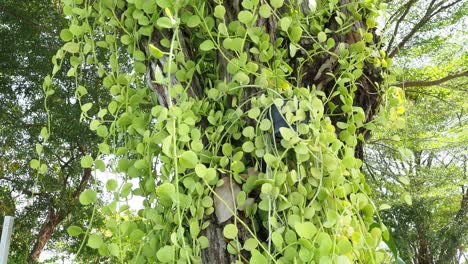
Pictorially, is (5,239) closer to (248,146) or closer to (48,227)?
(248,146)

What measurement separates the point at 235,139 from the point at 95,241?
19 centimetres

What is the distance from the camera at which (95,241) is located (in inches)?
20.6

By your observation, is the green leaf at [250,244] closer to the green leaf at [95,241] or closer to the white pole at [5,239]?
the green leaf at [95,241]

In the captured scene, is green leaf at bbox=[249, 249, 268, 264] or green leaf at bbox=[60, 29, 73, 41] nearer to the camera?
green leaf at bbox=[249, 249, 268, 264]

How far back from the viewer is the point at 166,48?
23.0 inches

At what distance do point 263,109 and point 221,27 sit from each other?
0.10m

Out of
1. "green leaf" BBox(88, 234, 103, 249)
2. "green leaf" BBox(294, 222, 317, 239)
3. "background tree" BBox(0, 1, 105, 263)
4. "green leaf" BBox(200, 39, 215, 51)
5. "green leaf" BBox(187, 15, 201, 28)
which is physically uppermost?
"background tree" BBox(0, 1, 105, 263)

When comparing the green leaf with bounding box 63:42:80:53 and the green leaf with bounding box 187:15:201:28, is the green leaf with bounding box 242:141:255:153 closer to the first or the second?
the green leaf with bounding box 187:15:201:28

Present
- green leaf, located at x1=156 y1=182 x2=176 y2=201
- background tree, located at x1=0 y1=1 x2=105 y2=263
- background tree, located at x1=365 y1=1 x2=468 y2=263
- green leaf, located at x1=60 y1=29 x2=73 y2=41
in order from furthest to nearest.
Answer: background tree, located at x1=365 y1=1 x2=468 y2=263 < background tree, located at x1=0 y1=1 x2=105 y2=263 < green leaf, located at x1=60 y1=29 x2=73 y2=41 < green leaf, located at x1=156 y1=182 x2=176 y2=201

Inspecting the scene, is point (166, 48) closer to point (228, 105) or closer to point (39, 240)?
point (228, 105)

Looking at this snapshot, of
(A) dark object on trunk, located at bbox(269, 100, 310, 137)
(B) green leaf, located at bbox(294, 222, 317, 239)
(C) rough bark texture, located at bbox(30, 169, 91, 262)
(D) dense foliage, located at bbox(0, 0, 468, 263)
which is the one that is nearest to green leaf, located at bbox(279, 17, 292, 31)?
(D) dense foliage, located at bbox(0, 0, 468, 263)

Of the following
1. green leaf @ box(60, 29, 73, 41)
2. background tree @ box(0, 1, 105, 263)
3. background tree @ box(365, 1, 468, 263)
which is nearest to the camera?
green leaf @ box(60, 29, 73, 41)

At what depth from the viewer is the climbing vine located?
1.59ft

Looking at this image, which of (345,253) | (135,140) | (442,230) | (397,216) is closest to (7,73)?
(135,140)
